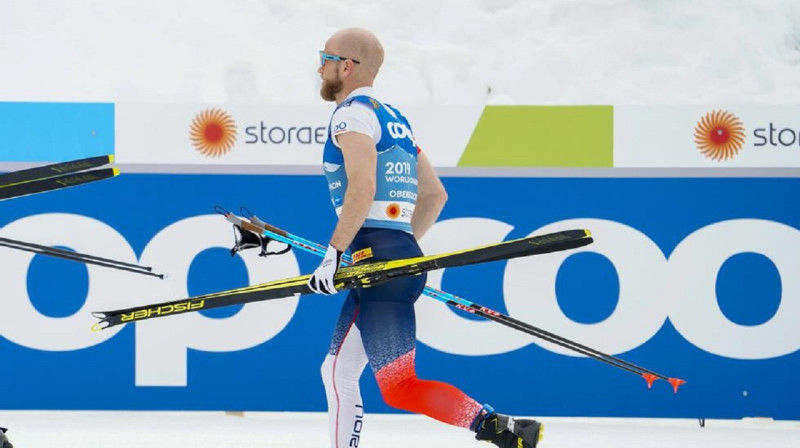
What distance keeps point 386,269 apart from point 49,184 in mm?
1630

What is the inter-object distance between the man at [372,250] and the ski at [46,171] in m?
1.28

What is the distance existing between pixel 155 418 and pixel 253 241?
74.1 inches

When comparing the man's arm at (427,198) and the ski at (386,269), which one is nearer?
the ski at (386,269)

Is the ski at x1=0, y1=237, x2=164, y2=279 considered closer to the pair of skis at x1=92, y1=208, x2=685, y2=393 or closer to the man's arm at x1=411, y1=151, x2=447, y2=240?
the pair of skis at x1=92, y1=208, x2=685, y2=393

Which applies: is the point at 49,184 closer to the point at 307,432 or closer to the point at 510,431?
the point at 510,431

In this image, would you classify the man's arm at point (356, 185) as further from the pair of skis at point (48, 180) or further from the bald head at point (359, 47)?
the pair of skis at point (48, 180)

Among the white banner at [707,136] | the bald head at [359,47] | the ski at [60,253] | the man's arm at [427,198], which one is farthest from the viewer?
the white banner at [707,136]

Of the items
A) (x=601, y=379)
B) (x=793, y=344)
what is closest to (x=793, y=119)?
(x=793, y=344)

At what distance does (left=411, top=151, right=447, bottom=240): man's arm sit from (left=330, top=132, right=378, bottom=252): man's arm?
68cm

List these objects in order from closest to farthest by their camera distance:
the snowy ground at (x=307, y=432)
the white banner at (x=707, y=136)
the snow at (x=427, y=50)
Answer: the snowy ground at (x=307, y=432)
the white banner at (x=707, y=136)
the snow at (x=427, y=50)

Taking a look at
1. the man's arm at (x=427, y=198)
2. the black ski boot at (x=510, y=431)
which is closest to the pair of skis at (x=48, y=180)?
the man's arm at (x=427, y=198)

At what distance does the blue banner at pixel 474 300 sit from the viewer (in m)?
7.26

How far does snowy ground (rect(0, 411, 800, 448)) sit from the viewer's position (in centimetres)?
646

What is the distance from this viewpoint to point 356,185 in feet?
14.3
